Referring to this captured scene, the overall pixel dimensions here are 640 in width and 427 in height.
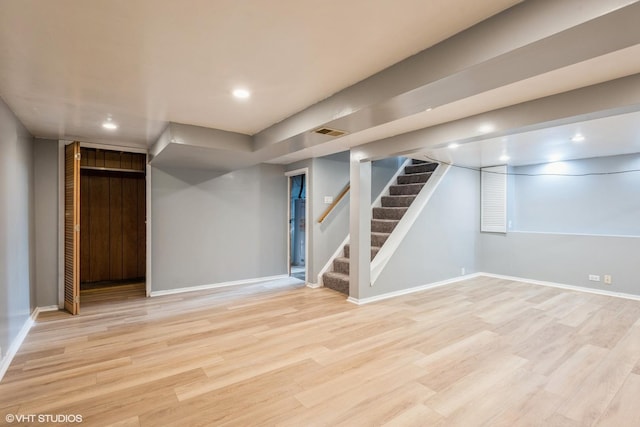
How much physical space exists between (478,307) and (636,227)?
10.6 ft

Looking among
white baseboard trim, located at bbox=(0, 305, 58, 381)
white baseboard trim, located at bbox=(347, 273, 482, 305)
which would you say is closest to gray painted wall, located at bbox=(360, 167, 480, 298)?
white baseboard trim, located at bbox=(347, 273, 482, 305)

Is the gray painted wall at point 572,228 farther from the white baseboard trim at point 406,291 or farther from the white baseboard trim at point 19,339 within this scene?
the white baseboard trim at point 19,339

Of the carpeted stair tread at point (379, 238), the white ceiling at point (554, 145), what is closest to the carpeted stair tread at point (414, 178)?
the white ceiling at point (554, 145)

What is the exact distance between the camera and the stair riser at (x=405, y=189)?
223 inches

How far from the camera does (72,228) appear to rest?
12.4ft

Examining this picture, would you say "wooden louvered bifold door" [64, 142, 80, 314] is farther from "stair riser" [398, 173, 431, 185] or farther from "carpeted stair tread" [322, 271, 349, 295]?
"stair riser" [398, 173, 431, 185]

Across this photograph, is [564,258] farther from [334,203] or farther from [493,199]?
[334,203]

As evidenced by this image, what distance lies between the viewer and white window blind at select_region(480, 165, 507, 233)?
596 cm

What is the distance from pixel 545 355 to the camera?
276 cm

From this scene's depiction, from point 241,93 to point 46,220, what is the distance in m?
3.53

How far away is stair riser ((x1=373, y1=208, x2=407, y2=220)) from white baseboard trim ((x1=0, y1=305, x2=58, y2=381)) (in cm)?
509

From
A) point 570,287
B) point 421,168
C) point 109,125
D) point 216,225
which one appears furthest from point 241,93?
point 570,287

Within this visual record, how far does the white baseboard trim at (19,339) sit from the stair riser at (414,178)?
237 inches

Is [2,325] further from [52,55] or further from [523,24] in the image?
[523,24]
